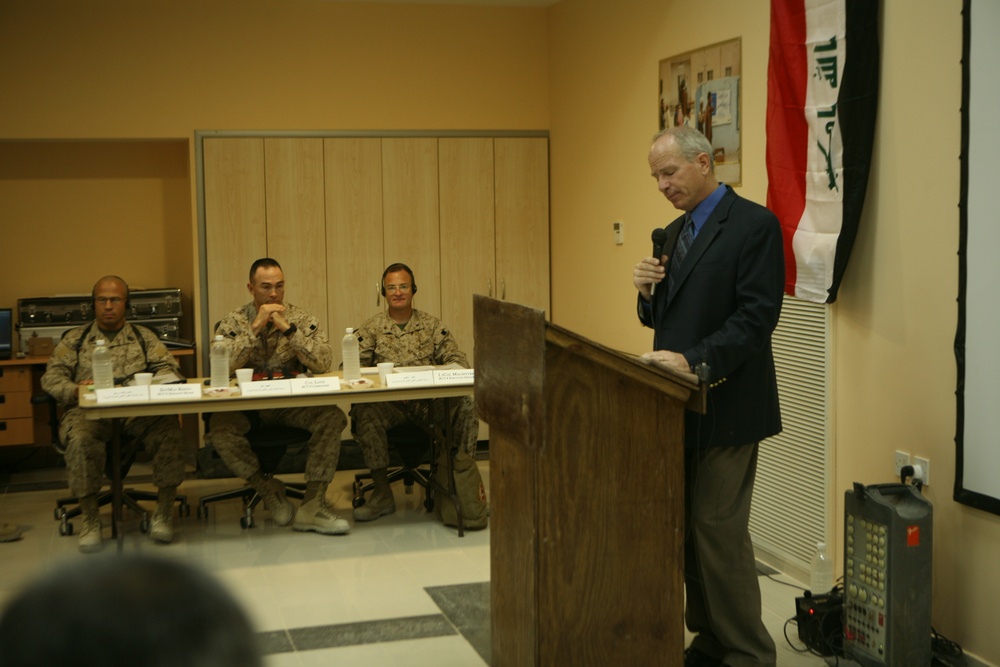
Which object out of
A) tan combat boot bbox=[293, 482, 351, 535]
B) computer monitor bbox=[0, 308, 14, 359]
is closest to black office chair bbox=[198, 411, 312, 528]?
tan combat boot bbox=[293, 482, 351, 535]

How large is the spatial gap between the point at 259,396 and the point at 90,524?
108 centimetres

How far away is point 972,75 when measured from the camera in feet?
10.3

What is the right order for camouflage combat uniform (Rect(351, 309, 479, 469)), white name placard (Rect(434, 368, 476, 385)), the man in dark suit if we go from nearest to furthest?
the man in dark suit
white name placard (Rect(434, 368, 476, 385))
camouflage combat uniform (Rect(351, 309, 479, 469))

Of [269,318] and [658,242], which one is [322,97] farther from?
[658,242]

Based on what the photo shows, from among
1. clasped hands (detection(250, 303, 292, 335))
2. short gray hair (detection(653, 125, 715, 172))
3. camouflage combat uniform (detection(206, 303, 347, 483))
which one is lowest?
camouflage combat uniform (detection(206, 303, 347, 483))

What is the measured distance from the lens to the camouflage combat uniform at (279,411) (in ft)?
16.6

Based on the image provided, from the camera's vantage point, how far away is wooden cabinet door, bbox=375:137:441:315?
6957 mm

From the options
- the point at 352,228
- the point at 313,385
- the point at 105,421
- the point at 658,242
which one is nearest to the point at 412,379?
the point at 313,385

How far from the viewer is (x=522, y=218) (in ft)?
23.5

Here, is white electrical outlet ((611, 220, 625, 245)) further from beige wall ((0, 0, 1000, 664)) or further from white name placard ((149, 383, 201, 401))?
white name placard ((149, 383, 201, 401))

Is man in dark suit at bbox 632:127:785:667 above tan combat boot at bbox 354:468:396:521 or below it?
above

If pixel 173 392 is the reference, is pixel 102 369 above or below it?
above

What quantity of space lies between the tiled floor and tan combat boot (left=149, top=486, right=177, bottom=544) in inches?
2.2

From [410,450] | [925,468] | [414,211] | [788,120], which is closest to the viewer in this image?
[925,468]
